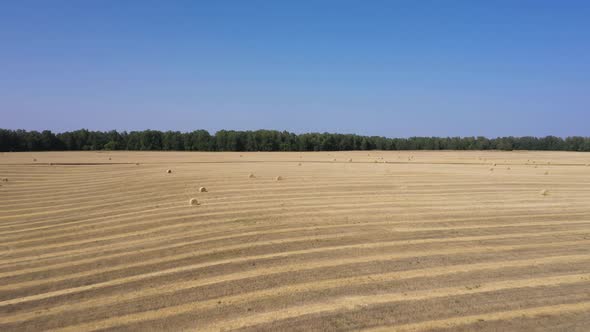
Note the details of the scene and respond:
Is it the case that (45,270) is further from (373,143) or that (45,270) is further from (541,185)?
(373,143)

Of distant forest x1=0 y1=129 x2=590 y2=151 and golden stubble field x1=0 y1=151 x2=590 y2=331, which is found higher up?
distant forest x1=0 y1=129 x2=590 y2=151

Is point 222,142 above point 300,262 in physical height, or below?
above

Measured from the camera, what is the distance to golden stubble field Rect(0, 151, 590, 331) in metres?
3.51

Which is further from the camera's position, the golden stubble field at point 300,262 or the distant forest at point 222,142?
the distant forest at point 222,142

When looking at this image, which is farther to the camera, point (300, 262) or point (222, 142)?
point (222, 142)

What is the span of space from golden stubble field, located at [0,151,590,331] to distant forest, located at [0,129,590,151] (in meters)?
35.0

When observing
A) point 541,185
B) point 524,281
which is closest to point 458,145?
point 541,185

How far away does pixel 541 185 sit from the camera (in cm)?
969

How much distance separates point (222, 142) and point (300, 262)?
3955 centimetres

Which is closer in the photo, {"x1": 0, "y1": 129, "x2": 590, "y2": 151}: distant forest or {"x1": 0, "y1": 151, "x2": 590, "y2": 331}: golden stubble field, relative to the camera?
{"x1": 0, "y1": 151, "x2": 590, "y2": 331}: golden stubble field

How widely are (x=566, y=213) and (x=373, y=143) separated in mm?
43633

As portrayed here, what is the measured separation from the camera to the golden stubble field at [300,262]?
351cm

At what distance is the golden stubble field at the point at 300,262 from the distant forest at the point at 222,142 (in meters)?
35.0

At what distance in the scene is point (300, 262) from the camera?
4590 mm
